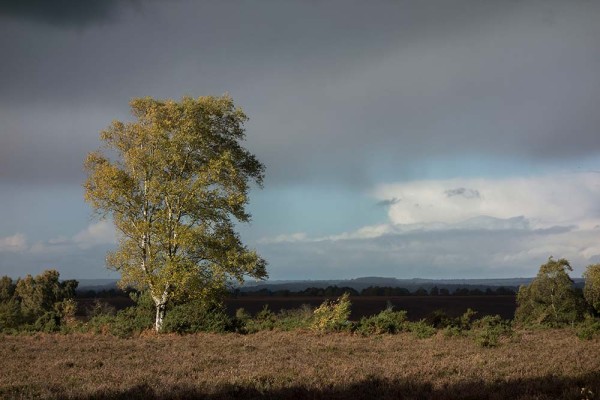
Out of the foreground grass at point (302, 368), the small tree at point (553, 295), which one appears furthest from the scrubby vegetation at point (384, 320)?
the foreground grass at point (302, 368)

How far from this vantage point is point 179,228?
30703mm

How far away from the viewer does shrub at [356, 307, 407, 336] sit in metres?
30.2

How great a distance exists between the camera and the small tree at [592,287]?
1398 inches

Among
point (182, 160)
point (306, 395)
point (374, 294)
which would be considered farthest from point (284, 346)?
point (374, 294)

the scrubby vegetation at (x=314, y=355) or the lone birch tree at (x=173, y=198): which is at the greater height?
the lone birch tree at (x=173, y=198)

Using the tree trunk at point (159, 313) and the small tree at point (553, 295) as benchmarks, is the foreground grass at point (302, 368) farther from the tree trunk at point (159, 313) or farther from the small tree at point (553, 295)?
the small tree at point (553, 295)

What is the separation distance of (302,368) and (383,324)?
45.6 feet

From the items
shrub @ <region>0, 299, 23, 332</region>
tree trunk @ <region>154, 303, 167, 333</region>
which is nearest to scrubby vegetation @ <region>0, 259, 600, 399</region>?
tree trunk @ <region>154, 303, 167, 333</region>

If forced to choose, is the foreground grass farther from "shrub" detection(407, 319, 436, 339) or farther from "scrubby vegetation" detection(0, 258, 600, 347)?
"scrubby vegetation" detection(0, 258, 600, 347)

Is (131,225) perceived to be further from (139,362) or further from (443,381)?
(443,381)

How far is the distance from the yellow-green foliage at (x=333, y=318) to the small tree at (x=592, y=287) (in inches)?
626

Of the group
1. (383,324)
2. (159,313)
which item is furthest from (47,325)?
(383,324)

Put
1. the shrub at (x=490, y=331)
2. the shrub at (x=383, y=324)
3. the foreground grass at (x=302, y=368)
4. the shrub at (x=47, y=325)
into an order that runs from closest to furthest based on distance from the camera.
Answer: the foreground grass at (x=302, y=368) < the shrub at (x=490, y=331) < the shrub at (x=383, y=324) < the shrub at (x=47, y=325)

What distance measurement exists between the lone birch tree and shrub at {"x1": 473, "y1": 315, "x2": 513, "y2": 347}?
11939 mm
